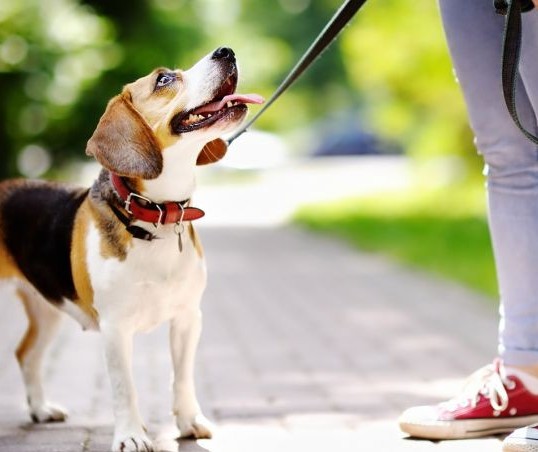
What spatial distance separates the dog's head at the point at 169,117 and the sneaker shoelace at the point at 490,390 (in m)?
1.37

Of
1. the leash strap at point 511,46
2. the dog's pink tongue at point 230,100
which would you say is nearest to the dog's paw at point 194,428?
the dog's pink tongue at point 230,100

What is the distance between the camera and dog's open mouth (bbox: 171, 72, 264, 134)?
397 centimetres

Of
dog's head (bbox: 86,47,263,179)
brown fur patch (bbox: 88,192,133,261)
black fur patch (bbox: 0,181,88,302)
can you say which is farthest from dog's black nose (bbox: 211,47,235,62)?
black fur patch (bbox: 0,181,88,302)

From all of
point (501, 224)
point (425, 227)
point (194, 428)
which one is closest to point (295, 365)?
point (194, 428)

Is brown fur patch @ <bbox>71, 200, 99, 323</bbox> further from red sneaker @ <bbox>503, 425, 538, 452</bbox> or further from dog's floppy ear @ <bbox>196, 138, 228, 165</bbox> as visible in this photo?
red sneaker @ <bbox>503, 425, 538, 452</bbox>

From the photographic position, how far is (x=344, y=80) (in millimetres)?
48719

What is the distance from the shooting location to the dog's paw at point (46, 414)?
4711mm

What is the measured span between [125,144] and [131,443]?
1042 millimetres

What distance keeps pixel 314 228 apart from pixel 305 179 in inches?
614

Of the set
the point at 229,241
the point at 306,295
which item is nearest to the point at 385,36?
the point at 229,241

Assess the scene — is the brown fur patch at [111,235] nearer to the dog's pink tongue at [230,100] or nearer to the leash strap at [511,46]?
the dog's pink tongue at [230,100]

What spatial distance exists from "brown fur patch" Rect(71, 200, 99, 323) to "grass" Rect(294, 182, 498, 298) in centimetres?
529

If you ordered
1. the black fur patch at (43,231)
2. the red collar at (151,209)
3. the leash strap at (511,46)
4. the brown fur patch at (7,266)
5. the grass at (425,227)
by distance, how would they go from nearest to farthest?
the leash strap at (511,46), the red collar at (151,209), the black fur patch at (43,231), the brown fur patch at (7,266), the grass at (425,227)

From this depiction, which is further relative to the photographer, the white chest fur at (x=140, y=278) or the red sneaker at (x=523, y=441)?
the white chest fur at (x=140, y=278)
